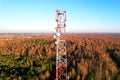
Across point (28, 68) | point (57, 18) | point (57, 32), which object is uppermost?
point (57, 18)

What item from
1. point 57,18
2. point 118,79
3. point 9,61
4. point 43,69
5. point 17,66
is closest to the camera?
point 57,18

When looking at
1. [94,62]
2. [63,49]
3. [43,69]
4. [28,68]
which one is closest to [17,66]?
[28,68]

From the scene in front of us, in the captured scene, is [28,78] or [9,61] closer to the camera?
[28,78]

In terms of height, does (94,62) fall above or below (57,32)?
below

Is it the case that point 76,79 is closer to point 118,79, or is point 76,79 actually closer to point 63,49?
point 118,79

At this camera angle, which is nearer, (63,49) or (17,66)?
(63,49)

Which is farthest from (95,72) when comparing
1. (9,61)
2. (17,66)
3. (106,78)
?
(9,61)

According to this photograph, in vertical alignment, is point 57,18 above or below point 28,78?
above

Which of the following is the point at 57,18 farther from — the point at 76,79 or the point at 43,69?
the point at 43,69

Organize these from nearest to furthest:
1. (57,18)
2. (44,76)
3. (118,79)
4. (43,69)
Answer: (57,18) < (118,79) < (44,76) < (43,69)
